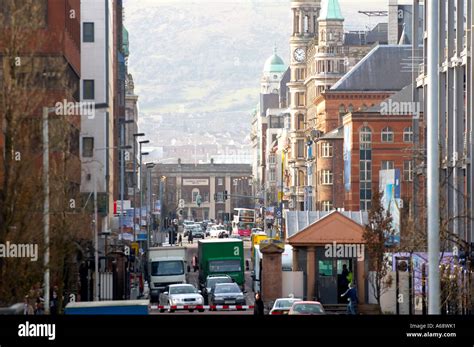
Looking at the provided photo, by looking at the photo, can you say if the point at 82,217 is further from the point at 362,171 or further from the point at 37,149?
the point at 362,171

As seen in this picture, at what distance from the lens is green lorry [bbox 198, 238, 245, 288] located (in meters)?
75.9

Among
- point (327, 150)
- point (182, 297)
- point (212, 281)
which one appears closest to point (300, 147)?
point (327, 150)

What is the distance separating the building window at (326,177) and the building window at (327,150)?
1347mm

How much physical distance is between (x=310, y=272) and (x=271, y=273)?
18.2 feet

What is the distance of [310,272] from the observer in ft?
172

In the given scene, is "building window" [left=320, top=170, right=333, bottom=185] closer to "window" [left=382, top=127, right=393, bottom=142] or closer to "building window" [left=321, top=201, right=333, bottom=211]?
"building window" [left=321, top=201, right=333, bottom=211]

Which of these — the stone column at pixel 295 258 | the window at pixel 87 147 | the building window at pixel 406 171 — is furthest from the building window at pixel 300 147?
the stone column at pixel 295 258

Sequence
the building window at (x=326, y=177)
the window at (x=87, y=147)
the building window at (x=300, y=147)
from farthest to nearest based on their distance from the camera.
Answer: the building window at (x=300, y=147), the building window at (x=326, y=177), the window at (x=87, y=147)

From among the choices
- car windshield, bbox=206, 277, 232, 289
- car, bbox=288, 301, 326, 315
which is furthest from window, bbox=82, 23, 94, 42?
car, bbox=288, 301, 326, 315

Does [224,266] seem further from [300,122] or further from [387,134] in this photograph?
[300,122]

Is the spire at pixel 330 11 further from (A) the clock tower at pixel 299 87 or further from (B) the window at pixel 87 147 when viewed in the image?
(B) the window at pixel 87 147

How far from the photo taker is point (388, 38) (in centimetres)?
12775

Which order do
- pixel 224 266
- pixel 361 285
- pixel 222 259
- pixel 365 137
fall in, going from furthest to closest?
pixel 365 137, pixel 222 259, pixel 224 266, pixel 361 285

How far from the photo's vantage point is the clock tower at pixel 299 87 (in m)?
128
